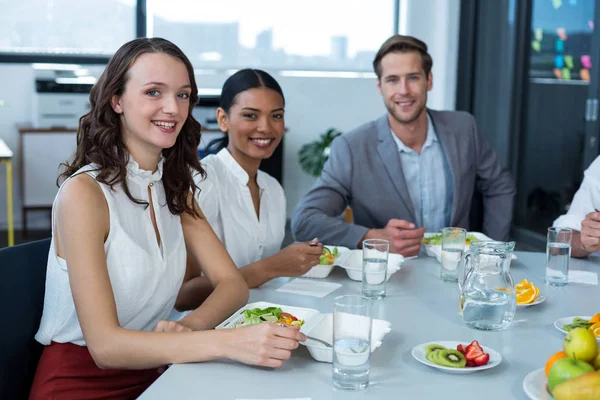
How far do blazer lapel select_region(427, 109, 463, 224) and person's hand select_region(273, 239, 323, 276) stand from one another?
1126 millimetres

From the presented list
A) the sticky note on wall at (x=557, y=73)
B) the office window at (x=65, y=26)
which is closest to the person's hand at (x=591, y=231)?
the sticky note on wall at (x=557, y=73)

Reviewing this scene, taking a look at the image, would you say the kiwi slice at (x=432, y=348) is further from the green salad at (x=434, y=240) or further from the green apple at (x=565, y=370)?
the green salad at (x=434, y=240)

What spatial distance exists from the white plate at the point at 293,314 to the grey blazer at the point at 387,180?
3.64ft

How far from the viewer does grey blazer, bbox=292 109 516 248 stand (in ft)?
9.84

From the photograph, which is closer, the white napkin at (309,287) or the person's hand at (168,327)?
the person's hand at (168,327)

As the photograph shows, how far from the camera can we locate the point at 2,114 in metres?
6.54

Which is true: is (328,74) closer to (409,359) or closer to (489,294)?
(489,294)

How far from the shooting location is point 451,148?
3104 millimetres

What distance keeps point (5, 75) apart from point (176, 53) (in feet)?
17.3

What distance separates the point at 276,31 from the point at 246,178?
4.89 metres

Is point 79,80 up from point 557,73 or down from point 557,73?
down

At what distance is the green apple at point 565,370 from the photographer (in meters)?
1.20

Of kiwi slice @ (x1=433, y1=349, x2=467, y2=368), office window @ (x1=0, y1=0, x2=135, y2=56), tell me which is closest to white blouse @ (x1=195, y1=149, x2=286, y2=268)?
kiwi slice @ (x1=433, y1=349, x2=467, y2=368)

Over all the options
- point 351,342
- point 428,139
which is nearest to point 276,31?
point 428,139
